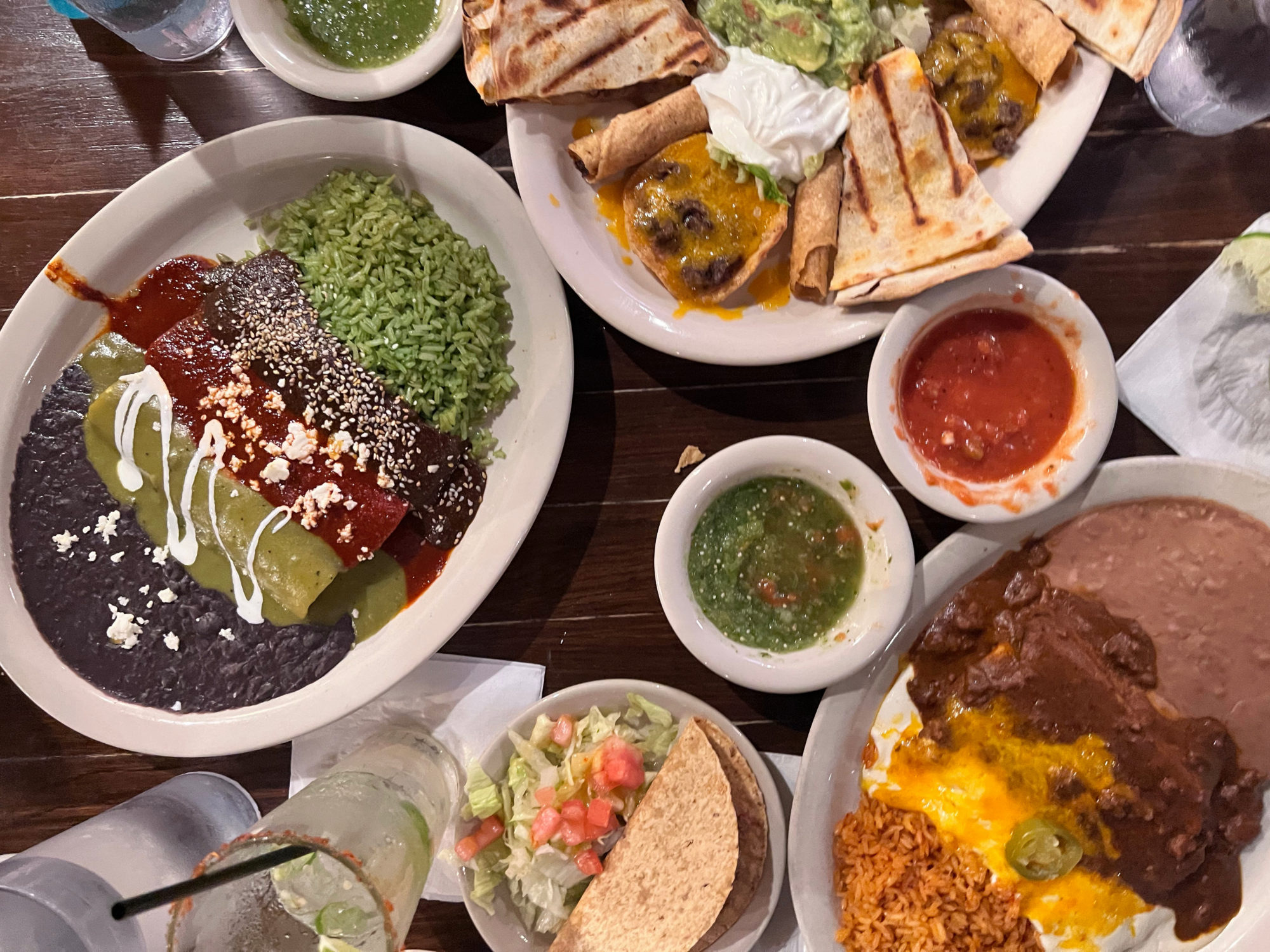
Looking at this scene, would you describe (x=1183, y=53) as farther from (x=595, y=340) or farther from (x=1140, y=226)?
(x=595, y=340)

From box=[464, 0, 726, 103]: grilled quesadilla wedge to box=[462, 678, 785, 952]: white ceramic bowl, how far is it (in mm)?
1816

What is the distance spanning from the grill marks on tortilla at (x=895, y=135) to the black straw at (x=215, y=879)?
2.39 meters

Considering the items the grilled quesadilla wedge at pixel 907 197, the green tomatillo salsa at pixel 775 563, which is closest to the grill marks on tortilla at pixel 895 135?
the grilled quesadilla wedge at pixel 907 197

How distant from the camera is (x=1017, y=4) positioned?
210 cm

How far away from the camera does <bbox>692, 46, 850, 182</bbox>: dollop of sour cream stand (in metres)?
2.11

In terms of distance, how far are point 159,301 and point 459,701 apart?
171 centimetres

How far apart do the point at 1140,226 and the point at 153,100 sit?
3.33 metres

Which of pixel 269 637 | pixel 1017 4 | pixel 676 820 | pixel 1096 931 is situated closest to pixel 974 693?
pixel 1096 931

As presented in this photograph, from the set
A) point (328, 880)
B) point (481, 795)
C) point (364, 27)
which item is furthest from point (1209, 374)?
point (328, 880)

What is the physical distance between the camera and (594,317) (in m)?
2.54

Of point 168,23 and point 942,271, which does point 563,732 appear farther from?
point 168,23

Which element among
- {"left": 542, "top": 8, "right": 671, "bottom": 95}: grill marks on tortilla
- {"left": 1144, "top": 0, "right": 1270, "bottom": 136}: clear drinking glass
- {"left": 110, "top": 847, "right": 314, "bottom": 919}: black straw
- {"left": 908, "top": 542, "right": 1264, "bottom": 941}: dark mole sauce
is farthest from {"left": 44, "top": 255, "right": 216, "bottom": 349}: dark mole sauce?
{"left": 1144, "top": 0, "right": 1270, "bottom": 136}: clear drinking glass

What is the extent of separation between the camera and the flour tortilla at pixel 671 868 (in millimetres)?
2211

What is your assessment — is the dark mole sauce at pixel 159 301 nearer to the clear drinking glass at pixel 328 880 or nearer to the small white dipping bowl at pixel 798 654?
the clear drinking glass at pixel 328 880
